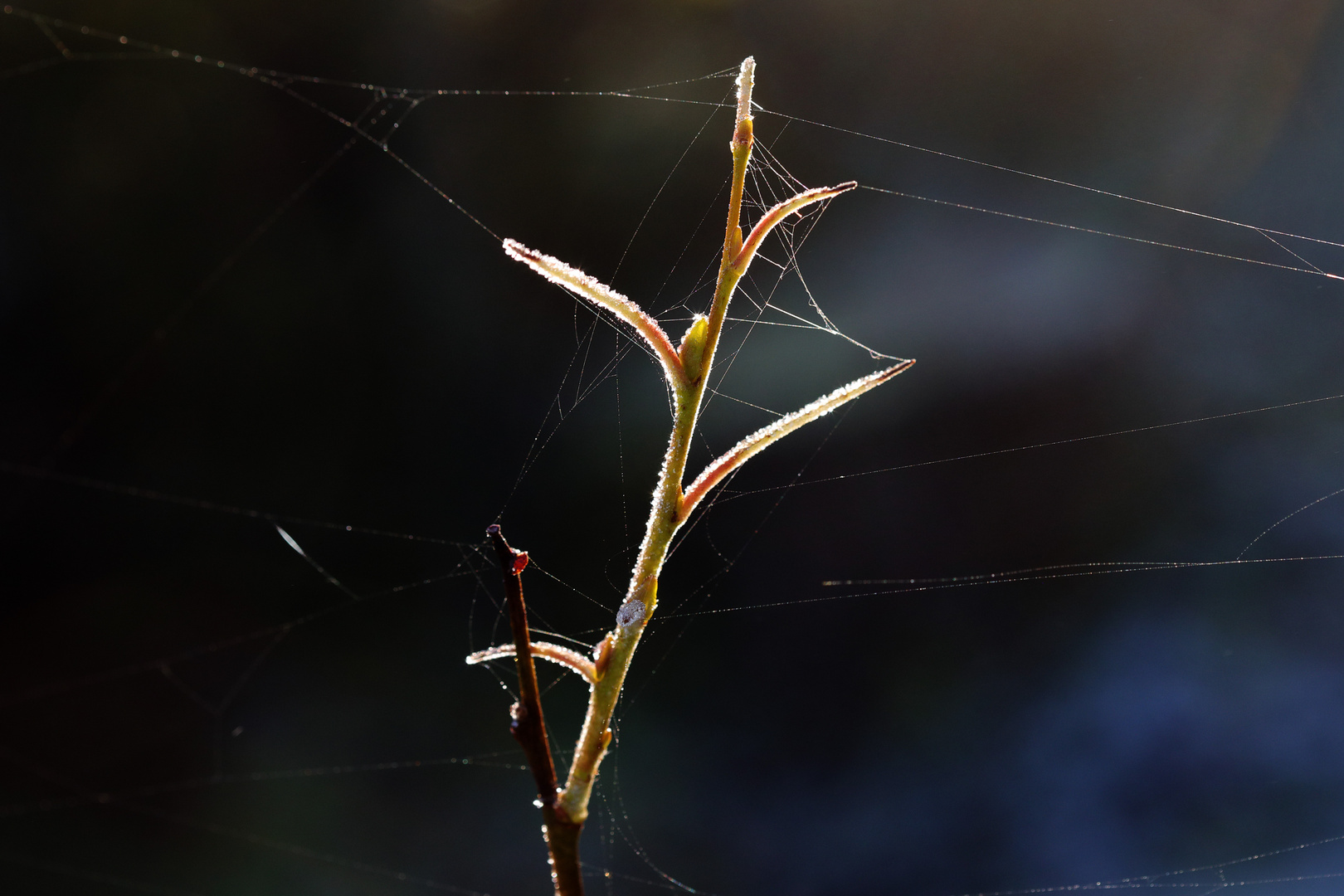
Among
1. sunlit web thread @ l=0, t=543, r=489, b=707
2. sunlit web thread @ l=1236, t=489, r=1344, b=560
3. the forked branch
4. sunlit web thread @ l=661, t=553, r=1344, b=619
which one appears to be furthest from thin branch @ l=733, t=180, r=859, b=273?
sunlit web thread @ l=1236, t=489, r=1344, b=560

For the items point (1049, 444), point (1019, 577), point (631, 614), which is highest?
point (631, 614)

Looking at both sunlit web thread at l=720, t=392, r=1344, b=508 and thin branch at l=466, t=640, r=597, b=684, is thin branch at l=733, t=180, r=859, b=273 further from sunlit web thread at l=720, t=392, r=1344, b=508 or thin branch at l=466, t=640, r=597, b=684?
sunlit web thread at l=720, t=392, r=1344, b=508

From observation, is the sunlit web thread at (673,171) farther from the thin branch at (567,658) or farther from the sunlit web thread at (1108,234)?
the thin branch at (567,658)

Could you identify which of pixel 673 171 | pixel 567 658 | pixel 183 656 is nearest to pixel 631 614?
pixel 567 658

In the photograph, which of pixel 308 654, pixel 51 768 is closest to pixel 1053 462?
pixel 308 654

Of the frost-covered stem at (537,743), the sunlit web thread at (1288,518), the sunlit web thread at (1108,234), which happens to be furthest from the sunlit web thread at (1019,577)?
the frost-covered stem at (537,743)

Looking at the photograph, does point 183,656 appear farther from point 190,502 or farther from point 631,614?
point 631,614

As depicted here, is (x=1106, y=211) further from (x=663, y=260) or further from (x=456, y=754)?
(x=456, y=754)

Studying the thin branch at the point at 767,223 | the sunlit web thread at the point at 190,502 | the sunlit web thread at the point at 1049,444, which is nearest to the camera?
the thin branch at the point at 767,223
